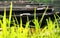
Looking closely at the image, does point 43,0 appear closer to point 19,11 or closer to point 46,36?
point 19,11

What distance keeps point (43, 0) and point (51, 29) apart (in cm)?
426

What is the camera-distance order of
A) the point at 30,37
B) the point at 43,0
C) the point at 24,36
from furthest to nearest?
the point at 43,0 → the point at 30,37 → the point at 24,36

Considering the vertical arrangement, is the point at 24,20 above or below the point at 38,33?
below

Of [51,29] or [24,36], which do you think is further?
[51,29]

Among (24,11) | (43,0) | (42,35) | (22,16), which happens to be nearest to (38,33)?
(42,35)

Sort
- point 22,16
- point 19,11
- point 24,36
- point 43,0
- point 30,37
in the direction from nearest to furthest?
point 24,36
point 30,37
point 22,16
point 19,11
point 43,0

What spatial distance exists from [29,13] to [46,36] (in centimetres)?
103

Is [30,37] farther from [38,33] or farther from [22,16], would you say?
[22,16]

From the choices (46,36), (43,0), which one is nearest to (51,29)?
(46,36)

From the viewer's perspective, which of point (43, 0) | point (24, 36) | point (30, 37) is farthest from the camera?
point (43, 0)

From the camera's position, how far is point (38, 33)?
1.11m

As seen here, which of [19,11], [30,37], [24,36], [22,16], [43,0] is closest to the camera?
[24,36]

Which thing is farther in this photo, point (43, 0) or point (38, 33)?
point (43, 0)

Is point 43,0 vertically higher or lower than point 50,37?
lower
